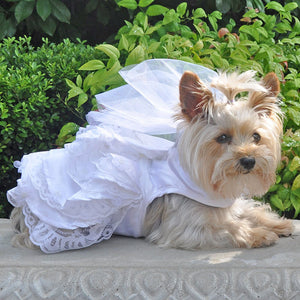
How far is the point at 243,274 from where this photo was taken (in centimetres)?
244

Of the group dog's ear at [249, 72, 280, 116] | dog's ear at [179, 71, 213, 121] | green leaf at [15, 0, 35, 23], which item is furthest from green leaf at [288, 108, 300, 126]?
green leaf at [15, 0, 35, 23]

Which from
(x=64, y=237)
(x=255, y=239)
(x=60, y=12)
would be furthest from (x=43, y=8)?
(x=255, y=239)

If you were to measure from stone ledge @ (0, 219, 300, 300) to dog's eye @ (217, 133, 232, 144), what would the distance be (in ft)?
1.74

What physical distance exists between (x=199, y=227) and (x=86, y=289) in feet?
2.04

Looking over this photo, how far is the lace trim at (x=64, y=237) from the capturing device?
2.77m

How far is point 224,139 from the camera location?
2557 mm

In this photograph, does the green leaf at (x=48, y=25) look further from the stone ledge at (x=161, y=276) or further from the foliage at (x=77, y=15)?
the stone ledge at (x=161, y=276)

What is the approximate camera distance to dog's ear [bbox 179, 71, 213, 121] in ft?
8.38

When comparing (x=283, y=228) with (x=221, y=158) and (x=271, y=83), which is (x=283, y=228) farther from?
(x=271, y=83)

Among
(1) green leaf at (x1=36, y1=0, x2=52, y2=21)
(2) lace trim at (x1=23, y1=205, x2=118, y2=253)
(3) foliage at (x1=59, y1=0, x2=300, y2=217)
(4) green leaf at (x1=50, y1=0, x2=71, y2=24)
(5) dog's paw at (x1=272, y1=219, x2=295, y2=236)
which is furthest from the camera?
(4) green leaf at (x1=50, y1=0, x2=71, y2=24)

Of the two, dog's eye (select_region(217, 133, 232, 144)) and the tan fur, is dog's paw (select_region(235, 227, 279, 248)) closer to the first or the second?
the tan fur

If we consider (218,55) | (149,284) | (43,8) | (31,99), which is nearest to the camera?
(149,284)

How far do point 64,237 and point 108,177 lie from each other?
376 mm

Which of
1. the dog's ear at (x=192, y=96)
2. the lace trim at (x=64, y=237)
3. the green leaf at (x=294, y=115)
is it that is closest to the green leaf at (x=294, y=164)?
the green leaf at (x=294, y=115)
